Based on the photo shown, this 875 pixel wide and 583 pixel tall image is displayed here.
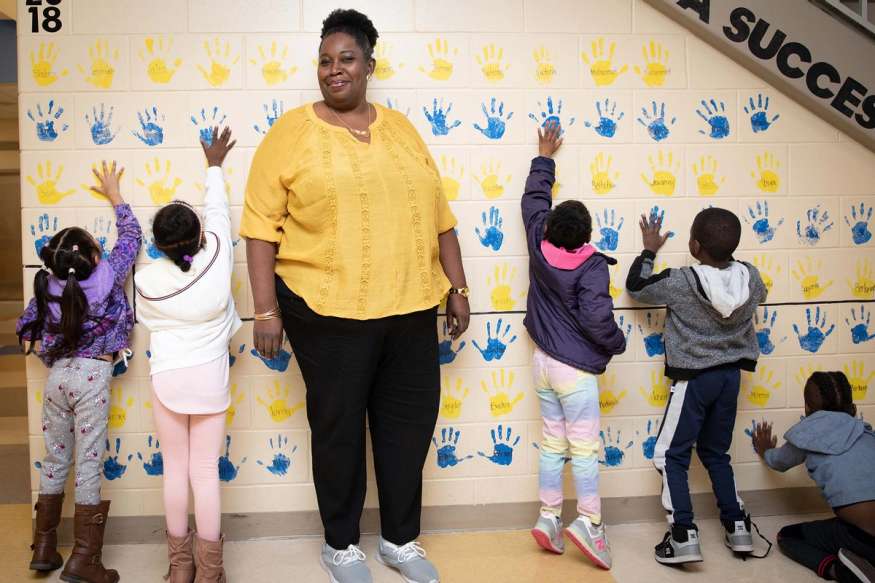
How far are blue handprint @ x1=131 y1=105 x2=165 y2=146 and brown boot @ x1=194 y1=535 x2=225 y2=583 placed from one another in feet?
4.72

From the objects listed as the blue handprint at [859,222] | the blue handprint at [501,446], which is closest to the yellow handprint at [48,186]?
the blue handprint at [501,446]

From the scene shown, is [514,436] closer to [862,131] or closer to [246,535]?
[246,535]

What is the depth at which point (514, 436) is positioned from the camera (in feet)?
9.41

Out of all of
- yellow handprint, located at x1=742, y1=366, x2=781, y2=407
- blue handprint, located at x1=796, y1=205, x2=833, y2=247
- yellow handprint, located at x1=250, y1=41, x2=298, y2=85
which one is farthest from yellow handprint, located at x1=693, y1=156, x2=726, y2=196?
yellow handprint, located at x1=250, y1=41, x2=298, y2=85

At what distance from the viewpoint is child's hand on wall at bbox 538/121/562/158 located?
2.78 metres

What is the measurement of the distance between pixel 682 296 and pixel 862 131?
1.09 metres

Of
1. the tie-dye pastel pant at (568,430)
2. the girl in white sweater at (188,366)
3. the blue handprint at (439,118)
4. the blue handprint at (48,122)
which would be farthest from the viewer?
the blue handprint at (439,118)

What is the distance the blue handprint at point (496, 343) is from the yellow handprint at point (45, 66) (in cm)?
186

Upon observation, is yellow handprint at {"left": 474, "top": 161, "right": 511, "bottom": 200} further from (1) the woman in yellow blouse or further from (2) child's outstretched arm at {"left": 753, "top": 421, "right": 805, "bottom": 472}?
(2) child's outstretched arm at {"left": 753, "top": 421, "right": 805, "bottom": 472}

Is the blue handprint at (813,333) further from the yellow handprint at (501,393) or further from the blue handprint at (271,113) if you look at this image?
the blue handprint at (271,113)

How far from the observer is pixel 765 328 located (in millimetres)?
2941

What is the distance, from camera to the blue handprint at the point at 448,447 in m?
2.85

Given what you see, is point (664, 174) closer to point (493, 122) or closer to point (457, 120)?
point (493, 122)

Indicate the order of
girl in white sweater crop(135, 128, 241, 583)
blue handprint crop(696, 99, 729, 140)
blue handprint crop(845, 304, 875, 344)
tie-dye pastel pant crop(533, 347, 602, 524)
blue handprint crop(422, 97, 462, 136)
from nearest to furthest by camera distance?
girl in white sweater crop(135, 128, 241, 583) → tie-dye pastel pant crop(533, 347, 602, 524) → blue handprint crop(422, 97, 462, 136) → blue handprint crop(696, 99, 729, 140) → blue handprint crop(845, 304, 875, 344)
